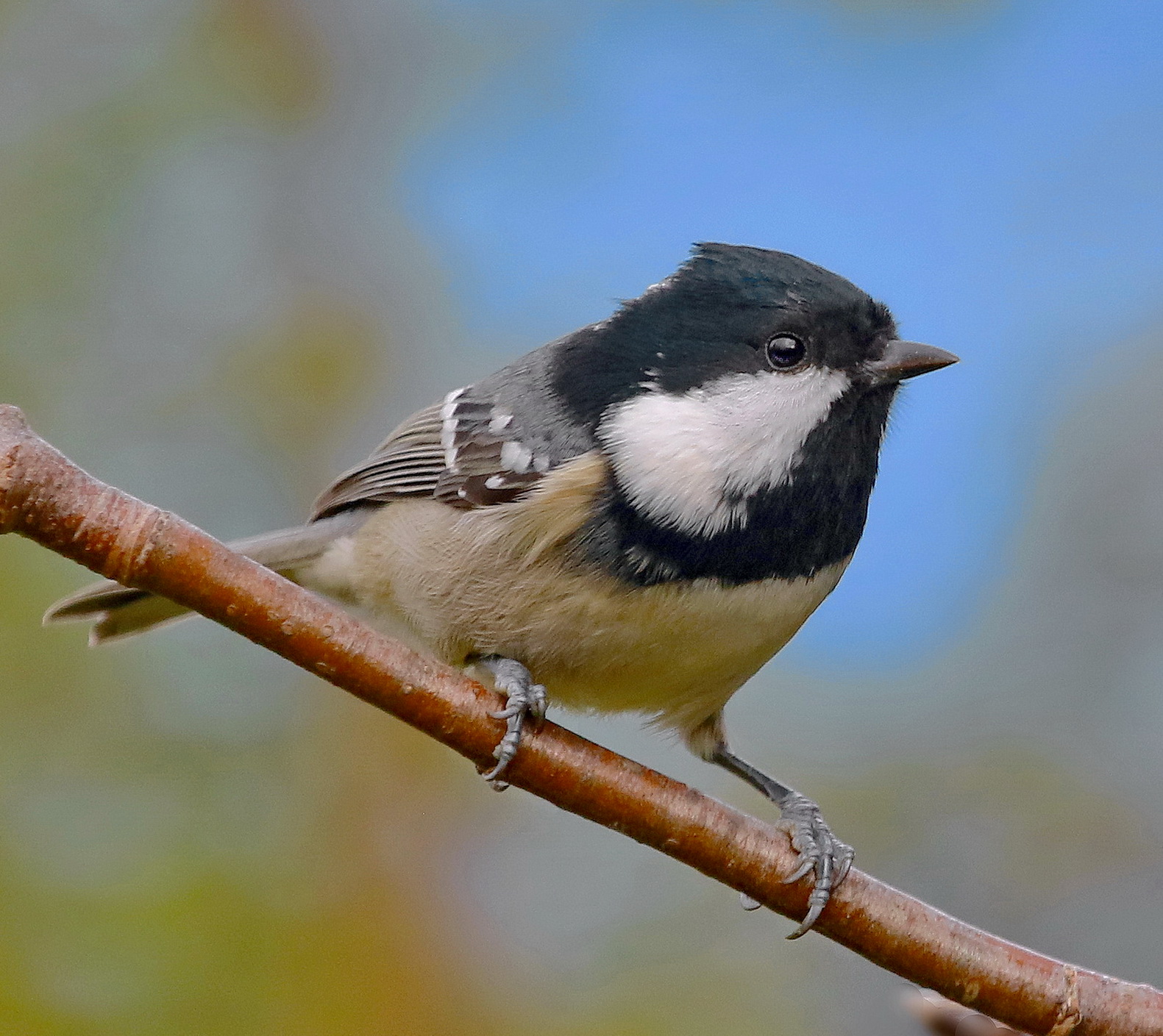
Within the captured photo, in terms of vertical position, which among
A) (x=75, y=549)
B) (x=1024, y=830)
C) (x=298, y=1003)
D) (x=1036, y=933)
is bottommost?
(x=298, y=1003)

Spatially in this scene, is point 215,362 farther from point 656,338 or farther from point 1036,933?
point 1036,933

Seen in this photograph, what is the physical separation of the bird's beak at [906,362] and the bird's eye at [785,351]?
0.39 ft

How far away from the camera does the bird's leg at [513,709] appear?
2004 mm

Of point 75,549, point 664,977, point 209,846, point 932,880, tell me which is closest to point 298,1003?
point 209,846

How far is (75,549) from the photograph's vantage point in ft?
5.65

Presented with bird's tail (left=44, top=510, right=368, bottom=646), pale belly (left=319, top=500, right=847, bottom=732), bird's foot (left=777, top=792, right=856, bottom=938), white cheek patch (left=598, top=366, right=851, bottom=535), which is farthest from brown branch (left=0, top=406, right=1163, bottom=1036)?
bird's tail (left=44, top=510, right=368, bottom=646)

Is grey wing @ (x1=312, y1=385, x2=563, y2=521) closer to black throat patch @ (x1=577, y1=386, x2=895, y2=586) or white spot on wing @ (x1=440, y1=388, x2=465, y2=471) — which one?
white spot on wing @ (x1=440, y1=388, x2=465, y2=471)

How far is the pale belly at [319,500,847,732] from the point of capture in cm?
213

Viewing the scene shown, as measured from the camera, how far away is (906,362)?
2.13 meters

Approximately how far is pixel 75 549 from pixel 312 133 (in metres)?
2.72

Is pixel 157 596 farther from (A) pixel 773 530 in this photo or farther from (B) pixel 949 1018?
(B) pixel 949 1018

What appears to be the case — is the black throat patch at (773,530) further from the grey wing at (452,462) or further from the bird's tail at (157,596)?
the bird's tail at (157,596)

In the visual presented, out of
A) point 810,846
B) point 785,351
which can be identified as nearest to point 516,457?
point 785,351

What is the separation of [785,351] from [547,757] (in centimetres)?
75
